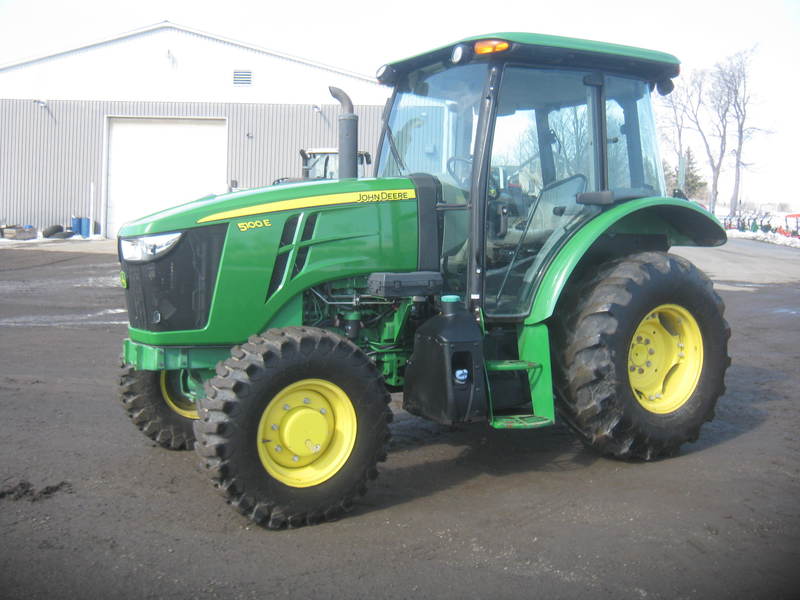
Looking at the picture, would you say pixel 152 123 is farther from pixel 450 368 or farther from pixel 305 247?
pixel 450 368

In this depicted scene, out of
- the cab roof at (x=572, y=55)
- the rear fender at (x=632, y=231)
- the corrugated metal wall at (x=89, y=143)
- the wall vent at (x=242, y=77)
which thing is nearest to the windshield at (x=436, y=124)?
the cab roof at (x=572, y=55)

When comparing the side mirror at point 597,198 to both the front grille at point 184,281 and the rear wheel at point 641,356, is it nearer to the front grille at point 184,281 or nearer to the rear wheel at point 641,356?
the rear wheel at point 641,356

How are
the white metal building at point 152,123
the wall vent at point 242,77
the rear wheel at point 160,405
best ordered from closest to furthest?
1. the rear wheel at point 160,405
2. the white metal building at point 152,123
3. the wall vent at point 242,77

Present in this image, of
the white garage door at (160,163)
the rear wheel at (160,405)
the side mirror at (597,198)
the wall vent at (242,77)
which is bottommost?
the rear wheel at (160,405)

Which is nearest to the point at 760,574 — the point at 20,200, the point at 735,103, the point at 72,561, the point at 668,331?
the point at 668,331

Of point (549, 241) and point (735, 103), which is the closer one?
point (549, 241)

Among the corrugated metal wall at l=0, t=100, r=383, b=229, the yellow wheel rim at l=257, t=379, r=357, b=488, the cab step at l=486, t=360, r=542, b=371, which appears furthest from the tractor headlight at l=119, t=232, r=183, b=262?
the corrugated metal wall at l=0, t=100, r=383, b=229

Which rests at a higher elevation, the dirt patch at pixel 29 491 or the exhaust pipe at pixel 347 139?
the exhaust pipe at pixel 347 139

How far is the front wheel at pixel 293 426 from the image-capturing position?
12.5 feet

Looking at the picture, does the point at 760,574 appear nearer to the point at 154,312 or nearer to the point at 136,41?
the point at 154,312

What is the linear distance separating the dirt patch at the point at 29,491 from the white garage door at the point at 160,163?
2318 centimetres

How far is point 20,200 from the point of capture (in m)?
27.6

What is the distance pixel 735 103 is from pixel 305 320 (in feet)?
169

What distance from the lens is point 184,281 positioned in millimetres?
4152
